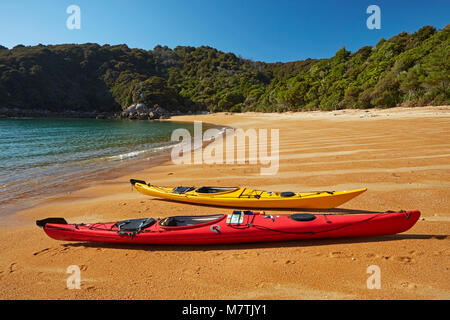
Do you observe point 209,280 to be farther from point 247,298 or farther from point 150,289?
point 150,289

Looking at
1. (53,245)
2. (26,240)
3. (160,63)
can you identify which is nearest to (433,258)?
(53,245)

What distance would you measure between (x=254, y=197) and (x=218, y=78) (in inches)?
4737

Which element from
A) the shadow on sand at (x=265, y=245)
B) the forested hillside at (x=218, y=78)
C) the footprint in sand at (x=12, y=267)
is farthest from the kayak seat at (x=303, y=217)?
the forested hillside at (x=218, y=78)

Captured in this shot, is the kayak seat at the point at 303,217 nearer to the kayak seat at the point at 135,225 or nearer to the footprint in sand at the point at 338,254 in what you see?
the footprint in sand at the point at 338,254

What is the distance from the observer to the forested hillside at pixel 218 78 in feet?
91.8

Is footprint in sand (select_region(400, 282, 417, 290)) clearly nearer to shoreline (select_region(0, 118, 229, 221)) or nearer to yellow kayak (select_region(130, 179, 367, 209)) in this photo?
yellow kayak (select_region(130, 179, 367, 209))

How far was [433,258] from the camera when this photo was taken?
2910 millimetres

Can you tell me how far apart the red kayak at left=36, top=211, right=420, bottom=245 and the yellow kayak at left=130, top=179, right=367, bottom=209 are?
0.89m

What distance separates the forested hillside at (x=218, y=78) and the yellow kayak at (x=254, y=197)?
2704 centimetres

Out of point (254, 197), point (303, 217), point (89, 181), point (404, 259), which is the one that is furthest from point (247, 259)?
point (89, 181)

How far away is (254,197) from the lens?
5172 mm

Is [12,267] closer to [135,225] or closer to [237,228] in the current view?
[135,225]

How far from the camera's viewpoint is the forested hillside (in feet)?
91.8

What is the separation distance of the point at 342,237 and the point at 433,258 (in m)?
1.11
